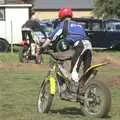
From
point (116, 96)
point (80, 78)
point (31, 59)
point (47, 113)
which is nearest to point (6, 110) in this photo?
point (47, 113)

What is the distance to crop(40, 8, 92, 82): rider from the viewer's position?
947 centimetres

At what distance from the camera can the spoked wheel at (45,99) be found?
9883 mm

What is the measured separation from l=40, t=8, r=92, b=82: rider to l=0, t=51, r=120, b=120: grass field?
833 mm

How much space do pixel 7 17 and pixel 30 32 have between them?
6.76m

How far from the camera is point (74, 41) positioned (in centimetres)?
1020

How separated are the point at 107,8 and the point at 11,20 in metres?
26.0

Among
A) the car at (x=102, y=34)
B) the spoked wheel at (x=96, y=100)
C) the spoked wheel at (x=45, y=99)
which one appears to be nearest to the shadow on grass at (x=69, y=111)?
the spoked wheel at (x=45, y=99)

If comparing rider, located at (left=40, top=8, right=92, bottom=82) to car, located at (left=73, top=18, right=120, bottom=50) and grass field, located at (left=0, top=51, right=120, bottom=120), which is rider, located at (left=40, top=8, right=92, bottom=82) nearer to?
grass field, located at (left=0, top=51, right=120, bottom=120)

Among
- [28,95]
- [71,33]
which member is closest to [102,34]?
[28,95]

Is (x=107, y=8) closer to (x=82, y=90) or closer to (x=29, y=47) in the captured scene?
(x=29, y=47)

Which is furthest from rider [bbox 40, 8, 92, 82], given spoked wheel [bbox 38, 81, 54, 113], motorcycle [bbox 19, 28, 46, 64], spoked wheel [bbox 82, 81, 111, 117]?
motorcycle [bbox 19, 28, 46, 64]

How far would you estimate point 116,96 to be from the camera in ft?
41.2

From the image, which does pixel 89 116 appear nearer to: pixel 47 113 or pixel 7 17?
pixel 47 113

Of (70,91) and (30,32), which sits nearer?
(70,91)
